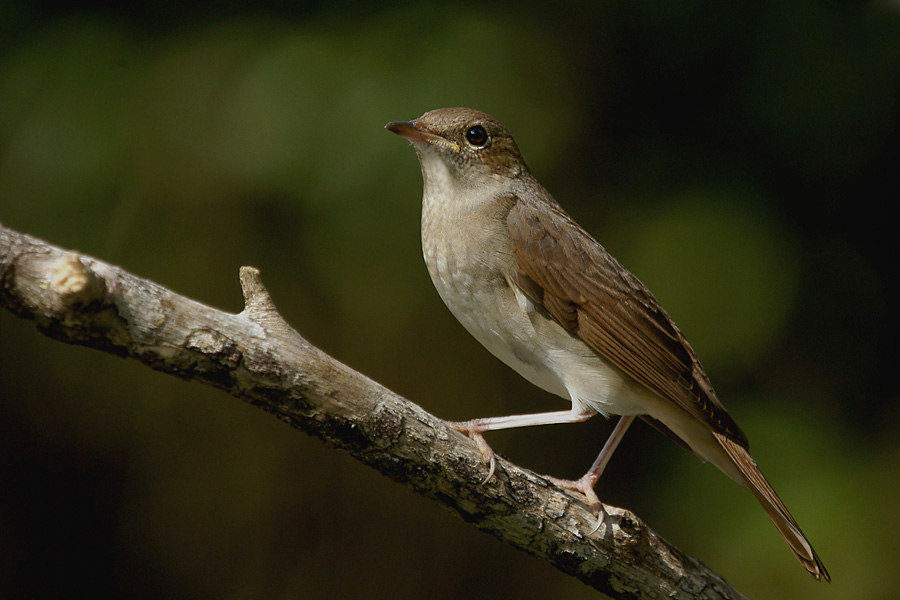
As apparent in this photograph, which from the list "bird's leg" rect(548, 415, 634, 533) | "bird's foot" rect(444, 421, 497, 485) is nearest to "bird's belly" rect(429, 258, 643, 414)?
"bird's leg" rect(548, 415, 634, 533)

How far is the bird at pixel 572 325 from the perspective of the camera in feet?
10.9

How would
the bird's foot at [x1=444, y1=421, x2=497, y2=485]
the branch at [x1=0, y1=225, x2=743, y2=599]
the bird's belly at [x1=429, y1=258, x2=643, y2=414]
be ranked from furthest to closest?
1. the bird's belly at [x1=429, y1=258, x2=643, y2=414]
2. the bird's foot at [x1=444, y1=421, x2=497, y2=485]
3. the branch at [x1=0, y1=225, x2=743, y2=599]

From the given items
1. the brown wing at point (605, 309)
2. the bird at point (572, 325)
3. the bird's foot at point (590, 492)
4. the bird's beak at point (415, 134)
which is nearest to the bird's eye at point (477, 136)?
the bird's beak at point (415, 134)

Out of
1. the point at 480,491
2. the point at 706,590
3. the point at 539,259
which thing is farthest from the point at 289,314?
the point at 706,590

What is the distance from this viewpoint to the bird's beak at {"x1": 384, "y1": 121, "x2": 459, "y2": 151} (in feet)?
11.7

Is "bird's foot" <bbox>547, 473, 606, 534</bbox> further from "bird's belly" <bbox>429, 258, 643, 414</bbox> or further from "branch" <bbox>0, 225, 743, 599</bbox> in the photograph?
"bird's belly" <bbox>429, 258, 643, 414</bbox>

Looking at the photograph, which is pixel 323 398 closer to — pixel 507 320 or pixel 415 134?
pixel 507 320

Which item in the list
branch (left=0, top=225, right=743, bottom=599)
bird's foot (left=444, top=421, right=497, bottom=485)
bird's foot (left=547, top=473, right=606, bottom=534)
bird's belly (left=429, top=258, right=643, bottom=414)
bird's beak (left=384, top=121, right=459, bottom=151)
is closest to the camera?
branch (left=0, top=225, right=743, bottom=599)

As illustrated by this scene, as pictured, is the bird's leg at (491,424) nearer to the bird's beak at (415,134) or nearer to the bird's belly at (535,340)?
the bird's belly at (535,340)

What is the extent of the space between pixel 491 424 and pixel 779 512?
1307 mm

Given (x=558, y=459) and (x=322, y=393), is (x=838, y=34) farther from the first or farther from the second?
(x=322, y=393)

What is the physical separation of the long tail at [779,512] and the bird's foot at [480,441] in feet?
3.74

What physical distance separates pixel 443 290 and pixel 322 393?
1169 mm

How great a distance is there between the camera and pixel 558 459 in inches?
206
